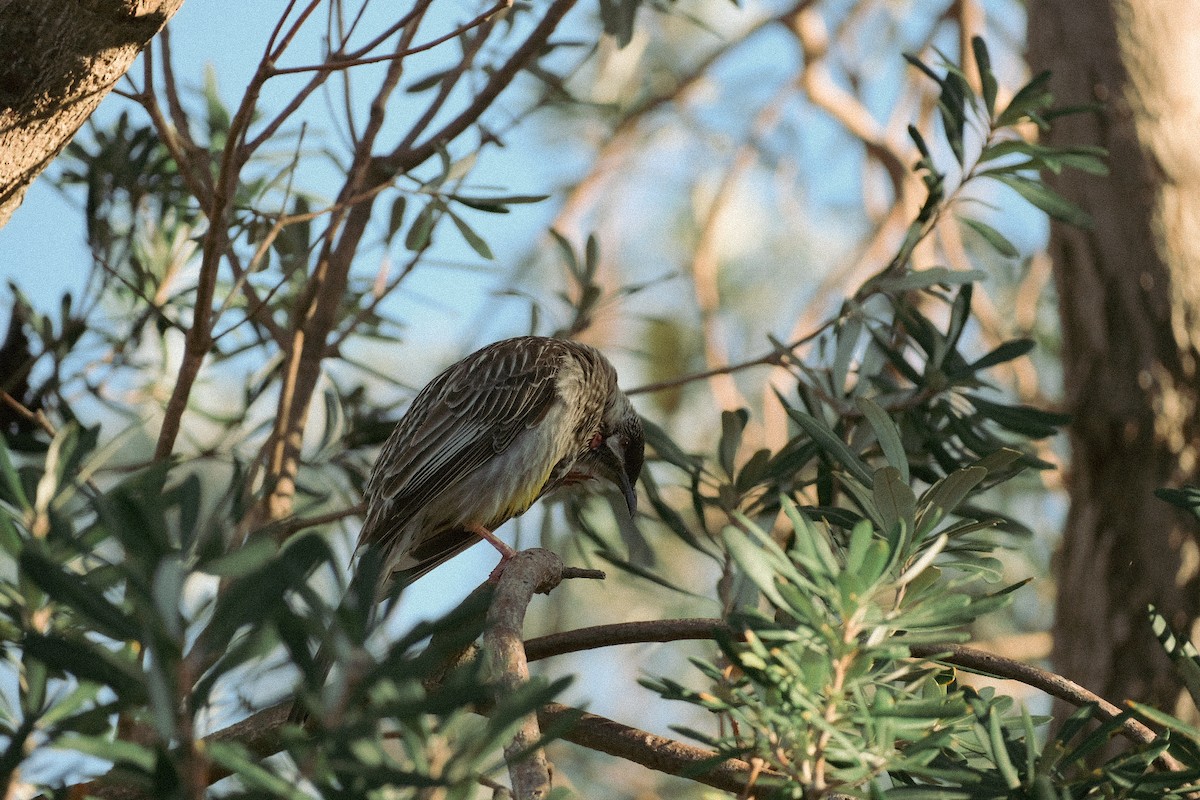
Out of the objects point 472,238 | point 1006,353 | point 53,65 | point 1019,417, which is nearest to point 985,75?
point 1006,353

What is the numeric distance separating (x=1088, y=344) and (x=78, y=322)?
3.42 m

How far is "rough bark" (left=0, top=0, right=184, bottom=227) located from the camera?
1.92 metres

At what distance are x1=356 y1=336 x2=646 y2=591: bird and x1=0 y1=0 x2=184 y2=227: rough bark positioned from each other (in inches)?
66.4

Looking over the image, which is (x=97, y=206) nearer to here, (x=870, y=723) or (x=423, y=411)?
(x=423, y=411)

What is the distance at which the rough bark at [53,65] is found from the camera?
75.4 inches

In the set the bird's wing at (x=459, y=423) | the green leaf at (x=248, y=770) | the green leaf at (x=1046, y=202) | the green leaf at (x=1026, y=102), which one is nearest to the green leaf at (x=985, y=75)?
the green leaf at (x=1026, y=102)

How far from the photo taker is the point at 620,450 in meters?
4.07

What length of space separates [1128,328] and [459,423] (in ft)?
7.81

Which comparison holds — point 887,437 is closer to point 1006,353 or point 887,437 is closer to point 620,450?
point 1006,353

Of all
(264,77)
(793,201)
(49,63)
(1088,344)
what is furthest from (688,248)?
(49,63)

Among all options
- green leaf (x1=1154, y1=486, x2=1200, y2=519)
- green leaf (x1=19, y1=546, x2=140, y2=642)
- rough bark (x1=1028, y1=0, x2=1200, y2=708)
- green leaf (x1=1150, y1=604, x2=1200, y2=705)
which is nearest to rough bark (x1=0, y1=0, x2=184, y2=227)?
green leaf (x1=19, y1=546, x2=140, y2=642)

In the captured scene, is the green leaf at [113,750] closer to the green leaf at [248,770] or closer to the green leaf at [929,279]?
the green leaf at [248,770]

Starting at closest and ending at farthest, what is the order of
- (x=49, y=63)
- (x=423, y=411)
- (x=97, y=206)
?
1. (x=49, y=63)
2. (x=97, y=206)
3. (x=423, y=411)

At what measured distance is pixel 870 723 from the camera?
147 centimetres
